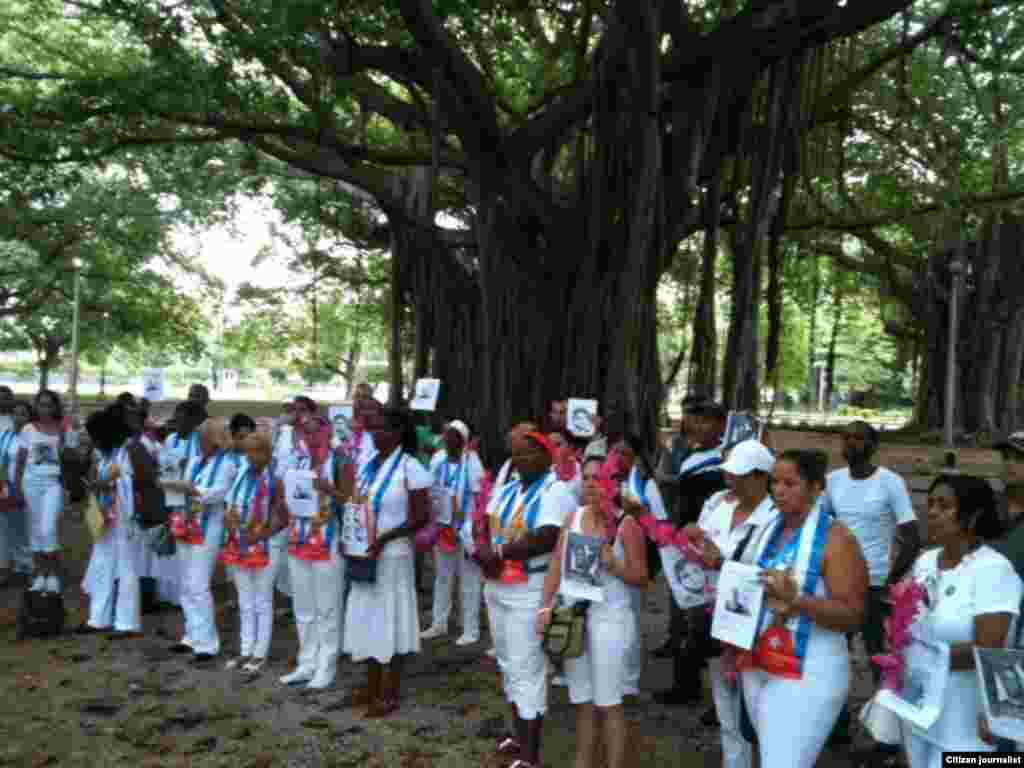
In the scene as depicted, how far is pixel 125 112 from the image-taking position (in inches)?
327

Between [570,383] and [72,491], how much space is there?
403 cm

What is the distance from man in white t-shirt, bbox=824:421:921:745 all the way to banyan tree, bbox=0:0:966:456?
2.95 metres

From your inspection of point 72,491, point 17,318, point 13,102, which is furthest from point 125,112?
point 17,318

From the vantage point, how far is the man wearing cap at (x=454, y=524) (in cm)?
638

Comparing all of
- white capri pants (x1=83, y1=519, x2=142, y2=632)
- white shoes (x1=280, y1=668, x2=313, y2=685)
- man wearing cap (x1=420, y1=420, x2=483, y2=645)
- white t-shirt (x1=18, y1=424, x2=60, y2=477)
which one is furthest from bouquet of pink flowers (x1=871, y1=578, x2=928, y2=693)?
white t-shirt (x1=18, y1=424, x2=60, y2=477)

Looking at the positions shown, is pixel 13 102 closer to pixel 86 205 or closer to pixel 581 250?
pixel 581 250

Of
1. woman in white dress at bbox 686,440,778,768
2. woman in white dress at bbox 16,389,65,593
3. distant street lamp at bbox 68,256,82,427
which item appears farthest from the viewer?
distant street lamp at bbox 68,256,82,427

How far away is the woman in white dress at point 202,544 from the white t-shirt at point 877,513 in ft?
11.8

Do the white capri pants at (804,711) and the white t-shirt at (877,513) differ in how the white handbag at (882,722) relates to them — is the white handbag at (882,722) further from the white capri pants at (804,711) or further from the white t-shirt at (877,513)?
the white t-shirt at (877,513)

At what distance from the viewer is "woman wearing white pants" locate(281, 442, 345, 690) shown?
17.2 ft

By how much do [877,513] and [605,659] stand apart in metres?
1.63

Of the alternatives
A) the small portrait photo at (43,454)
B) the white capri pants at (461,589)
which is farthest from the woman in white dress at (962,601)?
the small portrait photo at (43,454)

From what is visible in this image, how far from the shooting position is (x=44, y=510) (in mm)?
7145

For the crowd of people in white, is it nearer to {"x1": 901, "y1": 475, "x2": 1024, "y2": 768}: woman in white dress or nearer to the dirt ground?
{"x1": 901, "y1": 475, "x2": 1024, "y2": 768}: woman in white dress
